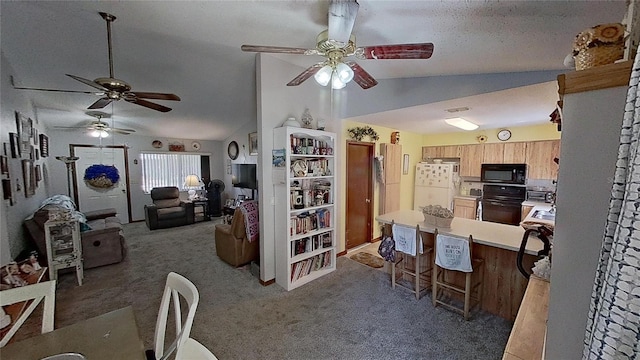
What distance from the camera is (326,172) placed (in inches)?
137

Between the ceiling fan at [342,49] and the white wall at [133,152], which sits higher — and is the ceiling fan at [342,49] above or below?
above

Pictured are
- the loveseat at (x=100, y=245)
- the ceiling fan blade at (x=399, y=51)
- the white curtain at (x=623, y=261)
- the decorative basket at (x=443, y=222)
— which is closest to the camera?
the white curtain at (x=623, y=261)

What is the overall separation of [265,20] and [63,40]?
2227mm

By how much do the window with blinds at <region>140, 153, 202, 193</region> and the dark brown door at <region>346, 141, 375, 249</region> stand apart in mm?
5318

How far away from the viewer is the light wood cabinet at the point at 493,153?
4.71m

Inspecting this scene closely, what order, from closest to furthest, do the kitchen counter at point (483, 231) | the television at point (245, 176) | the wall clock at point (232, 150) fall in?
the kitchen counter at point (483, 231) → the television at point (245, 176) → the wall clock at point (232, 150)

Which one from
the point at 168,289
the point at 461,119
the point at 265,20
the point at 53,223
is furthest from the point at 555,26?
the point at 53,223

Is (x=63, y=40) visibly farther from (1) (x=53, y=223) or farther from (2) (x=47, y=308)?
(2) (x=47, y=308)

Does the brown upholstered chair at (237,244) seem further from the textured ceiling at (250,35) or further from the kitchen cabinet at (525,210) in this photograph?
the kitchen cabinet at (525,210)

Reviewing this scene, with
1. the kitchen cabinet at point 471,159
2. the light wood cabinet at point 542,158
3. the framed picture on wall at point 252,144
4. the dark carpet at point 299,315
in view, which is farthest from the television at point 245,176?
the light wood cabinet at point 542,158

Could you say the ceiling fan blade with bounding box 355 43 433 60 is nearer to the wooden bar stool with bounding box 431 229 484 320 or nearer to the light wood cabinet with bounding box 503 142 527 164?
the wooden bar stool with bounding box 431 229 484 320

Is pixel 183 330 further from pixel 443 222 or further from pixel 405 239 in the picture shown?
pixel 443 222

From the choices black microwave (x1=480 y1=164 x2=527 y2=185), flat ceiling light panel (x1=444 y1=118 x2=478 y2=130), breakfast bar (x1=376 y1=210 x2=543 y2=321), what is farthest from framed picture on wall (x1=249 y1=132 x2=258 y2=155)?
black microwave (x1=480 y1=164 x2=527 y2=185)

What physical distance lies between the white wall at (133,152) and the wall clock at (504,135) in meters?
7.37
